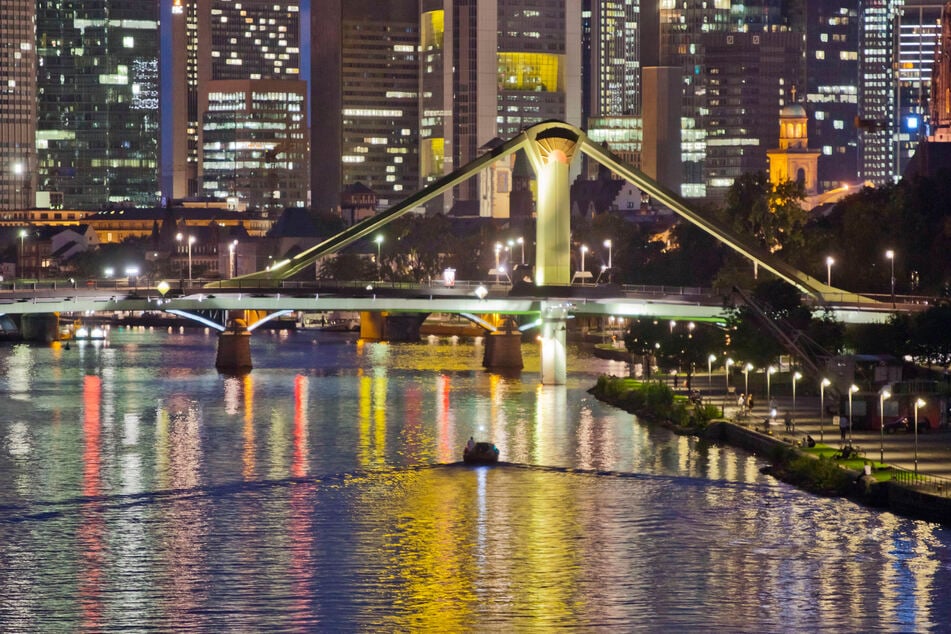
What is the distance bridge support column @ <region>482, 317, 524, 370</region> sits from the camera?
132 meters

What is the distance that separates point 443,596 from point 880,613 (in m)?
11.7

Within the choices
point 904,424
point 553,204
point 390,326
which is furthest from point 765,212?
point 904,424

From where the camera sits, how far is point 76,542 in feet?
203

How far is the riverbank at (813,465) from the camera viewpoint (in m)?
64.6

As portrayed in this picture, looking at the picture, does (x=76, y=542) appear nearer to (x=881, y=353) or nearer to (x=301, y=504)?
(x=301, y=504)

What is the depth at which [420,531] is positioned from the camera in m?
64.0

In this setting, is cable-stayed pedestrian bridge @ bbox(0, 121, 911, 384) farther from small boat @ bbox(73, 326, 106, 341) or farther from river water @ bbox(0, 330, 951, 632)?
small boat @ bbox(73, 326, 106, 341)

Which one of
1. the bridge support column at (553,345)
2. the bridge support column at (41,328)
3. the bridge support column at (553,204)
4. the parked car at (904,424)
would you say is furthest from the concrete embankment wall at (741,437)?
the bridge support column at (41,328)

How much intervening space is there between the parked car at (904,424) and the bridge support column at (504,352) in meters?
51.8

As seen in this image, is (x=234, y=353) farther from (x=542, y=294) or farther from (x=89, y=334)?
(x=89, y=334)

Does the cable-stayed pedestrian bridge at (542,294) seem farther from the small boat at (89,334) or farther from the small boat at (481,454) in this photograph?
the small boat at (89,334)

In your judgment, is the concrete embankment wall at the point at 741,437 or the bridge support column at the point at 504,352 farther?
the bridge support column at the point at 504,352

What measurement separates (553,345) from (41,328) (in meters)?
76.0

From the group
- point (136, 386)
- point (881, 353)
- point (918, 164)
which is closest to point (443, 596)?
point (881, 353)
